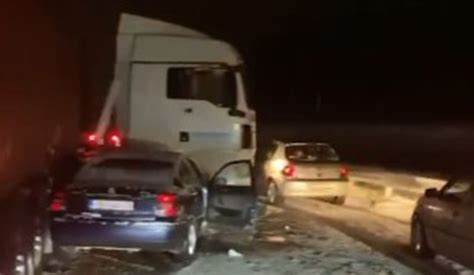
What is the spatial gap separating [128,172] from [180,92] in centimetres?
426

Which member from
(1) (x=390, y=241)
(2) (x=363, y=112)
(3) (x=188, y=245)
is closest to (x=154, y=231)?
(3) (x=188, y=245)

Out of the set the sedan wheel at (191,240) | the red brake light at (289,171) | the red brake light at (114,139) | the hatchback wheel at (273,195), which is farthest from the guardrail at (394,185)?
the sedan wheel at (191,240)

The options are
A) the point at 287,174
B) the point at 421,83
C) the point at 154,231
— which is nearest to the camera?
the point at 154,231

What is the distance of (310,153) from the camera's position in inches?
931

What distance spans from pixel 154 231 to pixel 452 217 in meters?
3.68

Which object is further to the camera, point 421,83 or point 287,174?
point 421,83

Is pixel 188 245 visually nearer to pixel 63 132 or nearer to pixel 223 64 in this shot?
pixel 63 132

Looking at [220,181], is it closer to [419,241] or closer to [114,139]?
[114,139]

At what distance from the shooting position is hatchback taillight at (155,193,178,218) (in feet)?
40.7

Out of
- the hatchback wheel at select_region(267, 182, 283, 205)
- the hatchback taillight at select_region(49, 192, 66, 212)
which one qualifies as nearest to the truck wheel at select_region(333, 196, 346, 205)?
the hatchback wheel at select_region(267, 182, 283, 205)

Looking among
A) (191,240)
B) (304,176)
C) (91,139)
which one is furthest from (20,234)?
(304,176)

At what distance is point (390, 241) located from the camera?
640 inches

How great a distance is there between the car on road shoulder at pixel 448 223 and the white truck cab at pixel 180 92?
373 centimetres

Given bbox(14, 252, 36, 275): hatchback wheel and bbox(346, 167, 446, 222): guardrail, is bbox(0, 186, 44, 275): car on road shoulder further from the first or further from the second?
bbox(346, 167, 446, 222): guardrail
